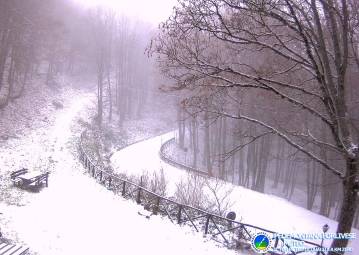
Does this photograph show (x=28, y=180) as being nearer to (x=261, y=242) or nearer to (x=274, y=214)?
(x=261, y=242)

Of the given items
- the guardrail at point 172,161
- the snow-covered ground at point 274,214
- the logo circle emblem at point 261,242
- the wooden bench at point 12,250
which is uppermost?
the logo circle emblem at point 261,242

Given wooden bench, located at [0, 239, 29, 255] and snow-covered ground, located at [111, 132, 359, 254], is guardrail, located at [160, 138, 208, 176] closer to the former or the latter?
snow-covered ground, located at [111, 132, 359, 254]

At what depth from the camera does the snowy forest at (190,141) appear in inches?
A: 277

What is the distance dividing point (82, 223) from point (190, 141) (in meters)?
36.3

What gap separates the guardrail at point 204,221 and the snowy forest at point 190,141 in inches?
3.8

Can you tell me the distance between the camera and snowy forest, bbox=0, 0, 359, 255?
7.04 meters

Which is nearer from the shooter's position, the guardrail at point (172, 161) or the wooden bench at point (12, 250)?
the wooden bench at point (12, 250)

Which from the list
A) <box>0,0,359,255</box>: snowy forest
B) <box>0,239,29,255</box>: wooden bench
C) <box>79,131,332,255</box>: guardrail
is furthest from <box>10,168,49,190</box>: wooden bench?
<box>0,239,29,255</box>: wooden bench

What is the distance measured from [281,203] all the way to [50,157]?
54.7ft

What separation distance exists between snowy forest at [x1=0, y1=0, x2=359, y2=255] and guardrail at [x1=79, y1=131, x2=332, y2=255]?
96mm

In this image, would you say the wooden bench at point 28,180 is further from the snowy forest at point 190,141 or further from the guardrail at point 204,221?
the guardrail at point 204,221

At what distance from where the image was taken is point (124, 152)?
37.1 metres

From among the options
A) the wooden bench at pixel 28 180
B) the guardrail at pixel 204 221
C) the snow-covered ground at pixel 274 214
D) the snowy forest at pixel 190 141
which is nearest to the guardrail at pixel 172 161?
the snowy forest at pixel 190 141

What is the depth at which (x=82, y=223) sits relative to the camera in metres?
13.6
